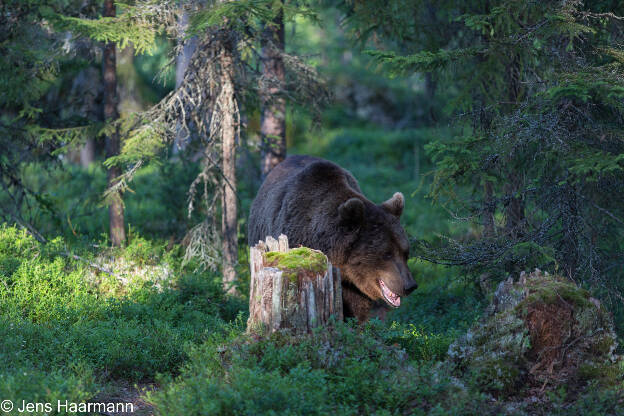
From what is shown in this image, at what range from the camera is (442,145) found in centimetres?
740

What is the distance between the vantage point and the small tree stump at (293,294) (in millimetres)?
5969

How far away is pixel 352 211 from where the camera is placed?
7344mm

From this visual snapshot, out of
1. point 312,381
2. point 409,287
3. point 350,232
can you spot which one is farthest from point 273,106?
point 312,381

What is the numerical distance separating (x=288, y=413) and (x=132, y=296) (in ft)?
15.9

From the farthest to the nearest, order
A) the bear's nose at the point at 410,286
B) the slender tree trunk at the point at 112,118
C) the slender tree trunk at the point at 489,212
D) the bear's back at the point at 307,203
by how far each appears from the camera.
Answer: the slender tree trunk at the point at 112,118
the slender tree trunk at the point at 489,212
the bear's back at the point at 307,203
the bear's nose at the point at 410,286

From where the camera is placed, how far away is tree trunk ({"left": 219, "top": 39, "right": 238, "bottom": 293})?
403 inches

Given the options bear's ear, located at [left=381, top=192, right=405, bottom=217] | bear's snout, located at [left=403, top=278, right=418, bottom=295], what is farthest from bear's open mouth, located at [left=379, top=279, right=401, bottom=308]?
bear's ear, located at [left=381, top=192, right=405, bottom=217]

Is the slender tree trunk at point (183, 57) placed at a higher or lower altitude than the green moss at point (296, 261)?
higher

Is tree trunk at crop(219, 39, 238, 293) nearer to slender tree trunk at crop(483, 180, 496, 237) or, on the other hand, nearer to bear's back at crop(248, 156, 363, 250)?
bear's back at crop(248, 156, 363, 250)

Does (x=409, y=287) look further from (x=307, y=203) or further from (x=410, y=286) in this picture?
(x=307, y=203)

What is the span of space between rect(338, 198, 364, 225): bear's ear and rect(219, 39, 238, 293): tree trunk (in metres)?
3.28

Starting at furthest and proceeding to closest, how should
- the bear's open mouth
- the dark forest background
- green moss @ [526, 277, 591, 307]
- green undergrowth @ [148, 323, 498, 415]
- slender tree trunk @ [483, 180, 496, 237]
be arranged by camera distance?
slender tree trunk @ [483, 180, 496, 237] < the bear's open mouth < green moss @ [526, 277, 591, 307] < the dark forest background < green undergrowth @ [148, 323, 498, 415]

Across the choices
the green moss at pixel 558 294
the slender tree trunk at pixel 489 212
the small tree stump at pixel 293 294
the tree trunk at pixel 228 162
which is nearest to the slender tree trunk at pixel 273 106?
the tree trunk at pixel 228 162

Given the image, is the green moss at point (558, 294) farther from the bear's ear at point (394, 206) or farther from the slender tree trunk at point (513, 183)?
the slender tree trunk at point (513, 183)
